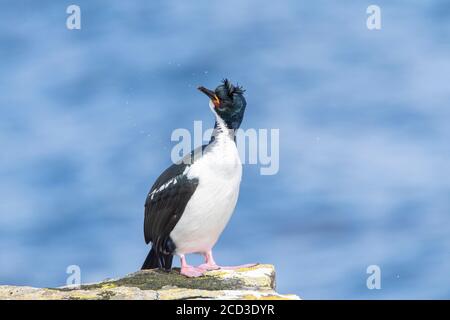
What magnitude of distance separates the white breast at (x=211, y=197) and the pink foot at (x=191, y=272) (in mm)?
273

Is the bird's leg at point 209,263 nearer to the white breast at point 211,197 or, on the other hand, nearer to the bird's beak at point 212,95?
the white breast at point 211,197

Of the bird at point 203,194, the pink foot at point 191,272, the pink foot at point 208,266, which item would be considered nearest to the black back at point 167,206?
the bird at point 203,194

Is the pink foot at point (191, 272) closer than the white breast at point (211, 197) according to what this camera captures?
Yes

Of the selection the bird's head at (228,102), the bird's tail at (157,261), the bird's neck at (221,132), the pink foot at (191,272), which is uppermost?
the bird's head at (228,102)

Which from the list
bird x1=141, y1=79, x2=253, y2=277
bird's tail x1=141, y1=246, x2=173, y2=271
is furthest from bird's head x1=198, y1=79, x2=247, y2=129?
bird's tail x1=141, y1=246, x2=173, y2=271

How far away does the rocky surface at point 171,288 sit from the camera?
9078 millimetres

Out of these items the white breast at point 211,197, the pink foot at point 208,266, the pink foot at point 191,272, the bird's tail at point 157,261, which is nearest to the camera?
the pink foot at point 191,272

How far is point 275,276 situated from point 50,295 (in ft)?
9.64

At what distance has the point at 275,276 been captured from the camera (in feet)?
35.1
